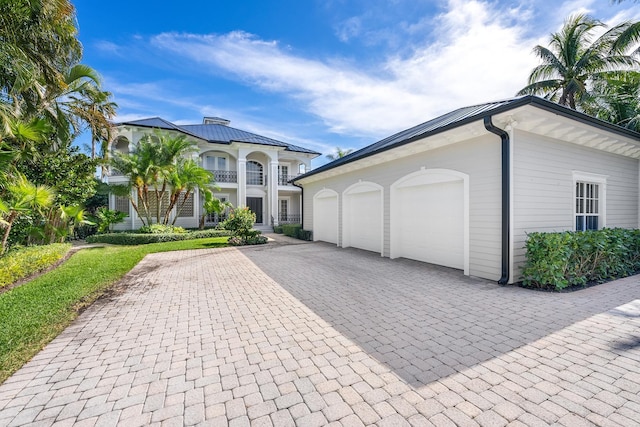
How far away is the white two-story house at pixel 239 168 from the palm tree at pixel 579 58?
52.4 ft

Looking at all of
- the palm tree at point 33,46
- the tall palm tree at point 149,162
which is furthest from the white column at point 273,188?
the palm tree at point 33,46

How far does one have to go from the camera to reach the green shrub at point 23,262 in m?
6.14

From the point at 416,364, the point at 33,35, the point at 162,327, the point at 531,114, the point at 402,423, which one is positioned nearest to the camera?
the point at 402,423

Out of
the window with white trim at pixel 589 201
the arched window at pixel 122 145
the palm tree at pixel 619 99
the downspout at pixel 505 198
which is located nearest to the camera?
the downspout at pixel 505 198

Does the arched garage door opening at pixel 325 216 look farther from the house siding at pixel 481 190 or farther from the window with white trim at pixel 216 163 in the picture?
the window with white trim at pixel 216 163

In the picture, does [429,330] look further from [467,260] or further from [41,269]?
[41,269]

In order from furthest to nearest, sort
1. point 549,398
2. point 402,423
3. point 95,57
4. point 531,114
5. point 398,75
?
point 95,57
point 398,75
point 531,114
point 549,398
point 402,423

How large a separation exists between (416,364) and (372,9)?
930 centimetres

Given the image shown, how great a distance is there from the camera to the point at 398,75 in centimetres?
984

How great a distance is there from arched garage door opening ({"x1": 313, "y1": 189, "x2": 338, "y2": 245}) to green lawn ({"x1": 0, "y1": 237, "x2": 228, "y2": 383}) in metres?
7.77

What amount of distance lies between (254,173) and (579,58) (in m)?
21.8

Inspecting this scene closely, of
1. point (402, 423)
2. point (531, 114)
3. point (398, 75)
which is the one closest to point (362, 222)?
point (398, 75)

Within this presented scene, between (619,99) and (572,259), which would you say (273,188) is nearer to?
(572,259)

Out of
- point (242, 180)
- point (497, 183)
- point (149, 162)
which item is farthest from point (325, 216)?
point (242, 180)
